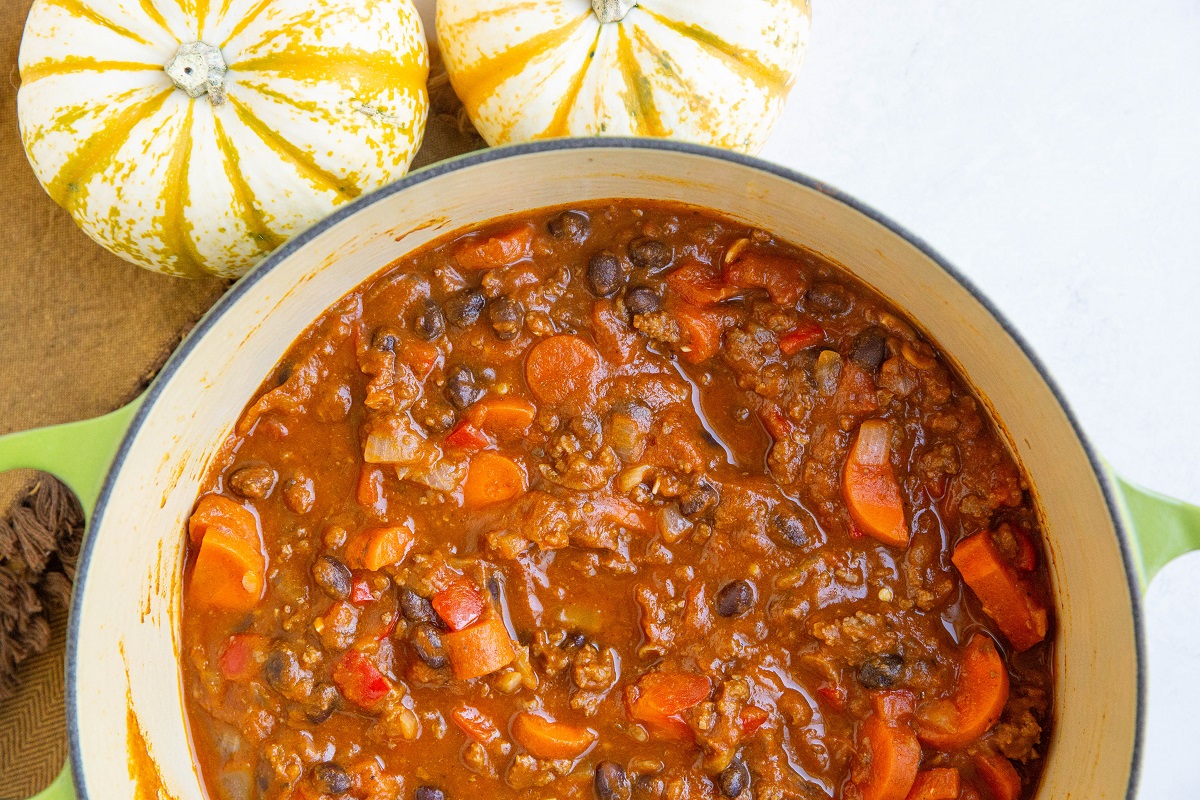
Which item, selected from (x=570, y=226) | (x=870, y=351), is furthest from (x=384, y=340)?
(x=870, y=351)

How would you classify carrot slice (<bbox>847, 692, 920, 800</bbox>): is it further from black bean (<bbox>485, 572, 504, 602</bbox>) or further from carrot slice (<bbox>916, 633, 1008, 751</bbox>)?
black bean (<bbox>485, 572, 504, 602</bbox>)

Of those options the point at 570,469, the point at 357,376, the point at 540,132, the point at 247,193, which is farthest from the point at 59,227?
the point at 570,469

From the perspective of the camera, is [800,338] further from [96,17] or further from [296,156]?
[96,17]

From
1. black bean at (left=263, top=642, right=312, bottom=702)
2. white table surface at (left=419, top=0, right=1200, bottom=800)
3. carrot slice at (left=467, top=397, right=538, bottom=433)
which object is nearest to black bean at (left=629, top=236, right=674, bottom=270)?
carrot slice at (left=467, top=397, right=538, bottom=433)

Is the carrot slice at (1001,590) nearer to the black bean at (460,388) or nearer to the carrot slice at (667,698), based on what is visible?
the carrot slice at (667,698)

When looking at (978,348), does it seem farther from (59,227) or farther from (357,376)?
(59,227)

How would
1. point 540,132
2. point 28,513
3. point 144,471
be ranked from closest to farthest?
point 144,471 < point 540,132 < point 28,513
